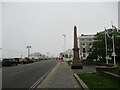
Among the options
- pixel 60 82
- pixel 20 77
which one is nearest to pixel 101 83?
pixel 60 82

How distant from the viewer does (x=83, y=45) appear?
9512 centimetres

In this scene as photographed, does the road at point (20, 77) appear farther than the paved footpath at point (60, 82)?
Yes

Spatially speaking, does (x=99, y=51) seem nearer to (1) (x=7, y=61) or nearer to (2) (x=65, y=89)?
(1) (x=7, y=61)

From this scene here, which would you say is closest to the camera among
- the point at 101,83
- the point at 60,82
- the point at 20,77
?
the point at 101,83

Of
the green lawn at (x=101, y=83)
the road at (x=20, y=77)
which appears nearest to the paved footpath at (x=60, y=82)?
the green lawn at (x=101, y=83)

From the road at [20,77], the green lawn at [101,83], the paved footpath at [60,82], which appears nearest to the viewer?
the green lawn at [101,83]

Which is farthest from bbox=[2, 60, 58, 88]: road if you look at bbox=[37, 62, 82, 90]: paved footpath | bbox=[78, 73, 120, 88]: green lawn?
bbox=[78, 73, 120, 88]: green lawn

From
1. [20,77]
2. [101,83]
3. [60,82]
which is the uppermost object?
[101,83]

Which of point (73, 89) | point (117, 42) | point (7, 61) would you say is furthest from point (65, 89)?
point (117, 42)

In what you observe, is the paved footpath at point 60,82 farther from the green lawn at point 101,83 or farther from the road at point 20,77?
the road at point 20,77

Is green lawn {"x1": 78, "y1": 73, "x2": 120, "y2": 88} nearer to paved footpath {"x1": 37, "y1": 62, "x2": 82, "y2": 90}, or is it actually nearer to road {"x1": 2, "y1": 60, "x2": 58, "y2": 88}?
paved footpath {"x1": 37, "y1": 62, "x2": 82, "y2": 90}

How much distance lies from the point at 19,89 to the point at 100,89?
13.8 feet

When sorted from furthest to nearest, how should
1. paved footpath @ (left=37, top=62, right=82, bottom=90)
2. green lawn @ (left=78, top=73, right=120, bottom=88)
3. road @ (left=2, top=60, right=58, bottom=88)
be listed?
1. road @ (left=2, top=60, right=58, bottom=88)
2. paved footpath @ (left=37, top=62, right=82, bottom=90)
3. green lawn @ (left=78, top=73, right=120, bottom=88)

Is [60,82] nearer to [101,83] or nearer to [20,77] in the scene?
[101,83]
